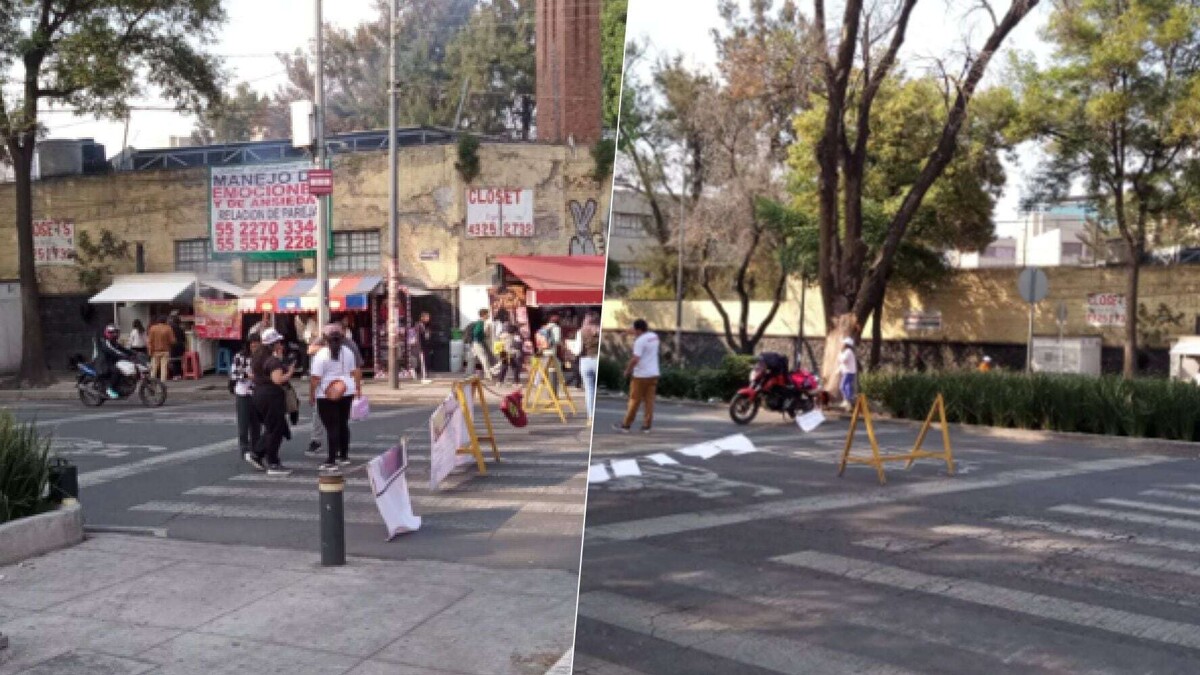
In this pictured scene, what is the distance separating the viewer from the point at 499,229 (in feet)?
6.33

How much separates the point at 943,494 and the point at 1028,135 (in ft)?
1.48

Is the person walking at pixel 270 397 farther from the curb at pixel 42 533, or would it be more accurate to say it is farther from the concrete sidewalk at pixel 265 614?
the curb at pixel 42 533

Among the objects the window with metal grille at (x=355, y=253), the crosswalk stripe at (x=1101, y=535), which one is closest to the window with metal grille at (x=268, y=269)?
the window with metal grille at (x=355, y=253)

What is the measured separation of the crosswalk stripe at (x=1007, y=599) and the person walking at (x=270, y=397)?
1094 mm

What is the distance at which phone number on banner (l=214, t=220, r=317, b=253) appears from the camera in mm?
2119

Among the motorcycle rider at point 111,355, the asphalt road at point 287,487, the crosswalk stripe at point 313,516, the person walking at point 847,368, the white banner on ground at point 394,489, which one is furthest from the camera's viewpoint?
the crosswalk stripe at point 313,516

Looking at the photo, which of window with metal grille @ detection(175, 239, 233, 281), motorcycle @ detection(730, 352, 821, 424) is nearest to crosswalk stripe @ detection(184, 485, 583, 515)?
window with metal grille @ detection(175, 239, 233, 281)

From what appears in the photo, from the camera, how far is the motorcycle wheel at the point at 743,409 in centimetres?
136

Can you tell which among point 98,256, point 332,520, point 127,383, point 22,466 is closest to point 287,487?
point 332,520

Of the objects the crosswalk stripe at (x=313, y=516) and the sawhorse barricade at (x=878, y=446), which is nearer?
the sawhorse barricade at (x=878, y=446)

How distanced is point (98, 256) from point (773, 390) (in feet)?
5.14

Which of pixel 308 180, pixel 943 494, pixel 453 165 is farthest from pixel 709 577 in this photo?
pixel 308 180

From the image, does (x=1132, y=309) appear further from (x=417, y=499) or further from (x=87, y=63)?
(x=87, y=63)

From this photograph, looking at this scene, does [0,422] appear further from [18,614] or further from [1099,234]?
[1099,234]
